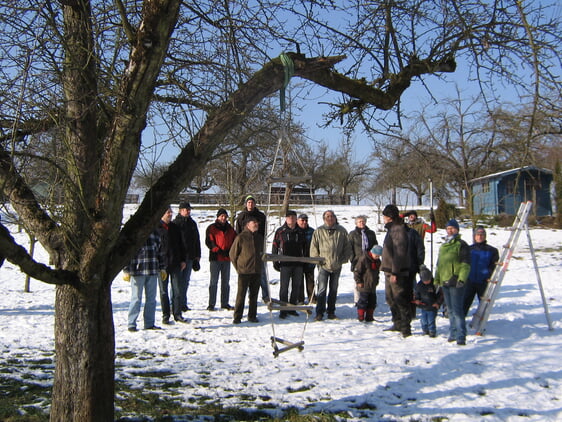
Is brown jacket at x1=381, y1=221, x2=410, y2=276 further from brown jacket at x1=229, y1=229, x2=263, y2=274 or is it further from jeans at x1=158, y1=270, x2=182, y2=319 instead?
jeans at x1=158, y1=270, x2=182, y2=319

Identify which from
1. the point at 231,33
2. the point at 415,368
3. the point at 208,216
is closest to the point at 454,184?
the point at 208,216

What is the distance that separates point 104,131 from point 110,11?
101 centimetres

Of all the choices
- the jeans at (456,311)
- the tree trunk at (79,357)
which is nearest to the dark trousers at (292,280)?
the jeans at (456,311)

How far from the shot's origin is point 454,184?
3198 cm

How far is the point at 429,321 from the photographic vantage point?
7.86m

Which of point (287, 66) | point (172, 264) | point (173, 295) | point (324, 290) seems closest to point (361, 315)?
point (324, 290)

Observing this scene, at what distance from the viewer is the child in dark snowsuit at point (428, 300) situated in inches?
305

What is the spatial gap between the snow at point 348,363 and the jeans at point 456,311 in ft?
0.62

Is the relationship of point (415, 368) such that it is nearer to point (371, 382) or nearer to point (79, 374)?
point (371, 382)

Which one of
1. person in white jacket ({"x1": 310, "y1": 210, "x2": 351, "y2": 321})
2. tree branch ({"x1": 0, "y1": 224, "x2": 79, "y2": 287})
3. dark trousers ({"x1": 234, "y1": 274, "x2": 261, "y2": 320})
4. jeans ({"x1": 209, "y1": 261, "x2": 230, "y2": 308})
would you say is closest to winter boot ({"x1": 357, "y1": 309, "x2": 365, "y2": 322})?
person in white jacket ({"x1": 310, "y1": 210, "x2": 351, "y2": 321})

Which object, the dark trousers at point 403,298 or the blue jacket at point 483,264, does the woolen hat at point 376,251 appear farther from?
the blue jacket at point 483,264

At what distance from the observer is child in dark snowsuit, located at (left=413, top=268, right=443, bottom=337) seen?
7.76 m

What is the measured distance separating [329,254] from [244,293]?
1.67 metres

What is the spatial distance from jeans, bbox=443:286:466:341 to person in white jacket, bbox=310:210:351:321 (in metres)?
2.08
